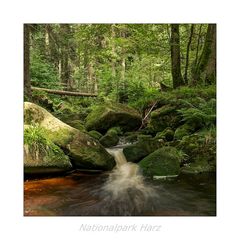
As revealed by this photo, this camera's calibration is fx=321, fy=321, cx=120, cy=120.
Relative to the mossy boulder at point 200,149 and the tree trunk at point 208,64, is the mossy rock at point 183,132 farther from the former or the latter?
the tree trunk at point 208,64

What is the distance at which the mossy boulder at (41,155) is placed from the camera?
5.59 m

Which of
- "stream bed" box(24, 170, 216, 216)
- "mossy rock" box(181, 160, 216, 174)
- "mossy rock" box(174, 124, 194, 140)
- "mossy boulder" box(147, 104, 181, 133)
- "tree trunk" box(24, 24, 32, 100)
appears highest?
"tree trunk" box(24, 24, 32, 100)

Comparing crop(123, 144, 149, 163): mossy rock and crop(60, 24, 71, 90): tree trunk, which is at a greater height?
crop(60, 24, 71, 90): tree trunk

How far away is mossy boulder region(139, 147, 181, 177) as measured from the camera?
6.07m

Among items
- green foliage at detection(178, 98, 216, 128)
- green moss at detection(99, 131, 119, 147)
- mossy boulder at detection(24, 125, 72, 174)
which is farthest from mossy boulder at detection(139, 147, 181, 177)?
green moss at detection(99, 131, 119, 147)

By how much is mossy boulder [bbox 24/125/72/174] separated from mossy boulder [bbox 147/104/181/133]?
3.48m

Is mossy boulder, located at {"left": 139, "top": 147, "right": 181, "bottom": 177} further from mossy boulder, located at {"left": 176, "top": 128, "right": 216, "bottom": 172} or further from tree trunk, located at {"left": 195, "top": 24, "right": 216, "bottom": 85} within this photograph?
tree trunk, located at {"left": 195, "top": 24, "right": 216, "bottom": 85}

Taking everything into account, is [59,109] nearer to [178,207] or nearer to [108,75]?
[108,75]

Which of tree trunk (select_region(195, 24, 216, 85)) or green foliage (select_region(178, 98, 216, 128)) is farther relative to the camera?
tree trunk (select_region(195, 24, 216, 85))

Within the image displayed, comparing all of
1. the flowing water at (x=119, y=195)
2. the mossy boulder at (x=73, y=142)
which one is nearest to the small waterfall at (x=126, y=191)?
the flowing water at (x=119, y=195)

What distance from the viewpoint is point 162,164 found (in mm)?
6105

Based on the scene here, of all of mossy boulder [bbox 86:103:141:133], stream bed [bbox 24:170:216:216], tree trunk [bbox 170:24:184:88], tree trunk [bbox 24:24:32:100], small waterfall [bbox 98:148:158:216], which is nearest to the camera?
stream bed [bbox 24:170:216:216]
